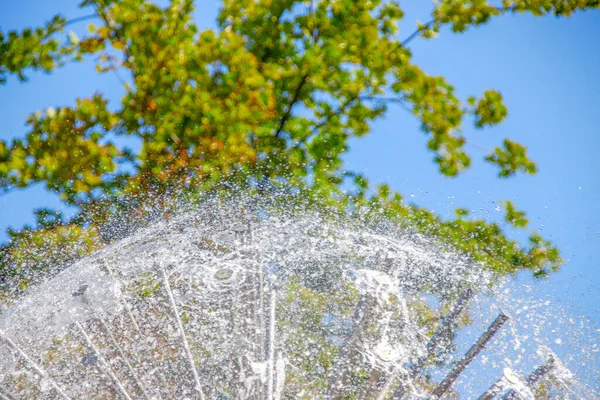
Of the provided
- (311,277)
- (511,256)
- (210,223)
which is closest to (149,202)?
(210,223)

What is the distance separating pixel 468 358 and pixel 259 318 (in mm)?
1473

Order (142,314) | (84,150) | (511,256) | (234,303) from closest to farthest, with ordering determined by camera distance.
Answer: (234,303) → (142,314) → (84,150) → (511,256)

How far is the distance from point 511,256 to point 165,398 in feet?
16.6

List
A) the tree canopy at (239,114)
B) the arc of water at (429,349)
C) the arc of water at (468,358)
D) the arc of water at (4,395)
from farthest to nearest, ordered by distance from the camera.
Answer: the tree canopy at (239,114) → the arc of water at (429,349) → the arc of water at (468,358) → the arc of water at (4,395)

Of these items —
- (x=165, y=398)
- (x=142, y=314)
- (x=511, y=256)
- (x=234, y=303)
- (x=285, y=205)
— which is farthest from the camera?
(x=511, y=256)

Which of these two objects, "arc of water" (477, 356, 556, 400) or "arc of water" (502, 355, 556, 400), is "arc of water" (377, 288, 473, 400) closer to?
"arc of water" (477, 356, 556, 400)

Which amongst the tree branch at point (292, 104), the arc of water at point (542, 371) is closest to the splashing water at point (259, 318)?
the arc of water at point (542, 371)

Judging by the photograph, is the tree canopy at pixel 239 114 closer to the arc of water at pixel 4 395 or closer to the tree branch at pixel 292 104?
the tree branch at pixel 292 104

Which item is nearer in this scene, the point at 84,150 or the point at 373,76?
the point at 84,150

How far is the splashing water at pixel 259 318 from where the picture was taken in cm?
288

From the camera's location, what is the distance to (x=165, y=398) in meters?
2.93

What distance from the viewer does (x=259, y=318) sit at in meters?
3.29

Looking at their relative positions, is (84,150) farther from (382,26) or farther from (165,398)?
(382,26)

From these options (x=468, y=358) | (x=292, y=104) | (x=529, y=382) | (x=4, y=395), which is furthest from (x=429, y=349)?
(x=292, y=104)
